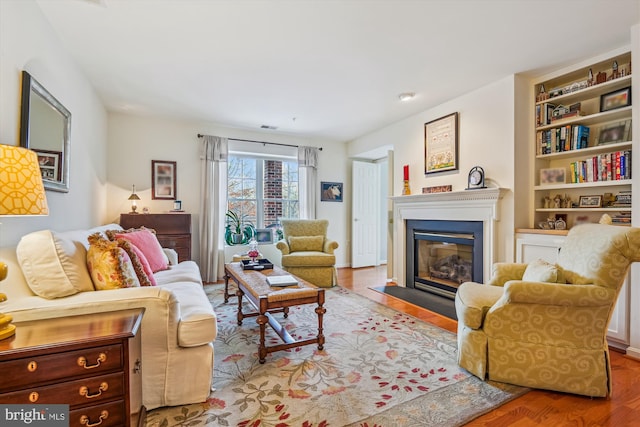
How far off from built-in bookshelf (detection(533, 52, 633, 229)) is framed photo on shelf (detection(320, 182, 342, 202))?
3267 millimetres

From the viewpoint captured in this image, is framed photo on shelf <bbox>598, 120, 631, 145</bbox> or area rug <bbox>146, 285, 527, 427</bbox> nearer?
area rug <bbox>146, 285, 527, 427</bbox>

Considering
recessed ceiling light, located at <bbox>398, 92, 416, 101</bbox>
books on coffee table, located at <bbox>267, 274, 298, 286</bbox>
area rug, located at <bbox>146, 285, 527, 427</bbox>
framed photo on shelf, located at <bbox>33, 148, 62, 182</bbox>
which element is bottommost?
area rug, located at <bbox>146, 285, 527, 427</bbox>

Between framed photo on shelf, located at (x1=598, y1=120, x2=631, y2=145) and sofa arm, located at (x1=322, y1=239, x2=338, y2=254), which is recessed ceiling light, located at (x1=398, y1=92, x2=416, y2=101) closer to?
framed photo on shelf, located at (x1=598, y1=120, x2=631, y2=145)

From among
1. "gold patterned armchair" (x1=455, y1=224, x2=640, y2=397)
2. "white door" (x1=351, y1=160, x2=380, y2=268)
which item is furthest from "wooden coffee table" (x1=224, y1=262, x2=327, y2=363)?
"white door" (x1=351, y1=160, x2=380, y2=268)

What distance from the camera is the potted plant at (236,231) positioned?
4742 millimetres

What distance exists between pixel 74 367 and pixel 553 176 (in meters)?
3.91

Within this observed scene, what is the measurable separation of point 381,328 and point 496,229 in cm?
163

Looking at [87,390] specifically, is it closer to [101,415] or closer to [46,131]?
[101,415]

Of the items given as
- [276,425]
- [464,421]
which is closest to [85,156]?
[276,425]

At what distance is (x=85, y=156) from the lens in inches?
122

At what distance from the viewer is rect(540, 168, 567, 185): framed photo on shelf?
2.90m

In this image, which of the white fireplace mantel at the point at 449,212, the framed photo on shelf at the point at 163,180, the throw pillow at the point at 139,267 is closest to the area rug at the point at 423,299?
the white fireplace mantel at the point at 449,212

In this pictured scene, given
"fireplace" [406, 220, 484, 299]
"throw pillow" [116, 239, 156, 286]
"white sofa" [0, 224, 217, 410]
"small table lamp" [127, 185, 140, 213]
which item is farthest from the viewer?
"small table lamp" [127, 185, 140, 213]

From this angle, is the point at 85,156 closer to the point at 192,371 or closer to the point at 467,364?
the point at 192,371
